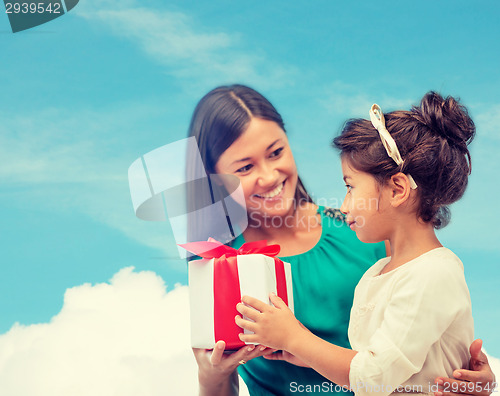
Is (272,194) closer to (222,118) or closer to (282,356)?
(222,118)

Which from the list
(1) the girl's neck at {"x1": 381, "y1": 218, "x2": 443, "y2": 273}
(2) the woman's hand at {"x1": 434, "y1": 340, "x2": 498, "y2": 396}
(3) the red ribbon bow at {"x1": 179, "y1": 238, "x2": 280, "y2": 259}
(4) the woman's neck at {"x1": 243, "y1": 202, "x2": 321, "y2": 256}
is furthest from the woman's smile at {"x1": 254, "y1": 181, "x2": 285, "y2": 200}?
(2) the woman's hand at {"x1": 434, "y1": 340, "x2": 498, "y2": 396}

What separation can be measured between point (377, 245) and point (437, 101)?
1.59ft

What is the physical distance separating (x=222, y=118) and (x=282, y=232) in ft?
1.35

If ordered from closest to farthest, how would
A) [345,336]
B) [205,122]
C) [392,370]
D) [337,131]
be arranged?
1. [392,370]
2. [337,131]
3. [345,336]
4. [205,122]

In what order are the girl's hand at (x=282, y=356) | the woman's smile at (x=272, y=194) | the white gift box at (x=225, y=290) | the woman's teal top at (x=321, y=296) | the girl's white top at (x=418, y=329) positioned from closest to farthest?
the girl's white top at (x=418, y=329) → the white gift box at (x=225, y=290) → the girl's hand at (x=282, y=356) → the woman's teal top at (x=321, y=296) → the woman's smile at (x=272, y=194)

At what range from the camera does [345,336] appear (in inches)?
61.0

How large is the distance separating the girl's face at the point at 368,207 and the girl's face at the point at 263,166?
14.4 inches

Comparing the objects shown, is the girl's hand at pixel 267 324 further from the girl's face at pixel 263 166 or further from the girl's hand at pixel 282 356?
the girl's face at pixel 263 166

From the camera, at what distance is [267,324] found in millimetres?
1196

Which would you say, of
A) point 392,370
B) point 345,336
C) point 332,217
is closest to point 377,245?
point 332,217

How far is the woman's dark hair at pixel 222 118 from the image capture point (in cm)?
161

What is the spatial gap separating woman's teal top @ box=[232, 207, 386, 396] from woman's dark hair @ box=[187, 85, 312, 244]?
1.20 ft

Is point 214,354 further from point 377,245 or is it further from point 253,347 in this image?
point 377,245

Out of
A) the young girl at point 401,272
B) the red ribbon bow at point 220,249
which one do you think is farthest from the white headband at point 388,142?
the red ribbon bow at point 220,249
